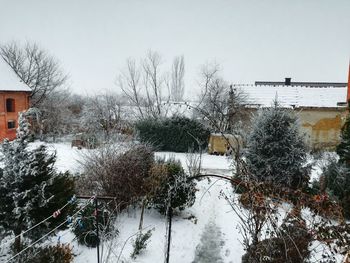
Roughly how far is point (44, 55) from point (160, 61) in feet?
39.3

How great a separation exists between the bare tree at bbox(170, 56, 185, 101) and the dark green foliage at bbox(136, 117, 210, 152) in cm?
1424

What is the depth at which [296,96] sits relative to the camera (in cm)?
2227

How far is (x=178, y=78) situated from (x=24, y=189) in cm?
2976

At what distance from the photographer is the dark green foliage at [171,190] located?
8539 mm

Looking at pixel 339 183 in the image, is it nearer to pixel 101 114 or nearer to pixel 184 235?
pixel 184 235

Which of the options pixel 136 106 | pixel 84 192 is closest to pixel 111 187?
pixel 84 192

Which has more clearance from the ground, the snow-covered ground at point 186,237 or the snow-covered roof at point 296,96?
the snow-covered roof at point 296,96

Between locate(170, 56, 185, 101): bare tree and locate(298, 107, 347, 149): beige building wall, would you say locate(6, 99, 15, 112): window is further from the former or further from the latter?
locate(298, 107, 347, 149): beige building wall

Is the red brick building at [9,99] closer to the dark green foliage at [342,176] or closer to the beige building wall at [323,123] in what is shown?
the beige building wall at [323,123]

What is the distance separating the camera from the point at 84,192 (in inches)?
341

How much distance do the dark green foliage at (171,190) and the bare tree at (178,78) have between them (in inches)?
992

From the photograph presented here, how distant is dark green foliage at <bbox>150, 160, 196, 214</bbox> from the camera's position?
8539 millimetres

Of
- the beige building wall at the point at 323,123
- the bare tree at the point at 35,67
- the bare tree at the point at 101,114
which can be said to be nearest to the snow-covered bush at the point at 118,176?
the beige building wall at the point at 323,123

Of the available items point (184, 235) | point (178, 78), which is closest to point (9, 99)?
point (178, 78)
